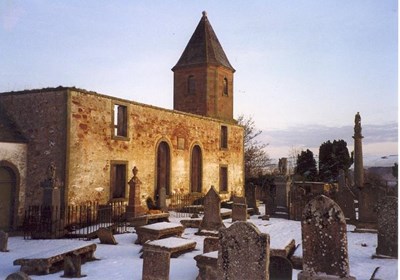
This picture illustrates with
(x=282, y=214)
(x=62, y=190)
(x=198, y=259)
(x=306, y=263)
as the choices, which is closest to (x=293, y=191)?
(x=282, y=214)

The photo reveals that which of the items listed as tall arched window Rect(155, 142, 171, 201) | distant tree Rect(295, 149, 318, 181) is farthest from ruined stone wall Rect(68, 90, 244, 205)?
distant tree Rect(295, 149, 318, 181)

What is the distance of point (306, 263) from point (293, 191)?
1341cm

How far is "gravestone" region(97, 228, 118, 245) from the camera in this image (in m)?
12.0

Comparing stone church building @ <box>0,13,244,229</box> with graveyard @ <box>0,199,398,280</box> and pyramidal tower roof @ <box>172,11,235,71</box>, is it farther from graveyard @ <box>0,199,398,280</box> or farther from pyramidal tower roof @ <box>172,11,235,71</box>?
pyramidal tower roof @ <box>172,11,235,71</box>

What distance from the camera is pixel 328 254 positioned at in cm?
579

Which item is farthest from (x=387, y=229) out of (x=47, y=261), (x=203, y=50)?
(x=203, y=50)

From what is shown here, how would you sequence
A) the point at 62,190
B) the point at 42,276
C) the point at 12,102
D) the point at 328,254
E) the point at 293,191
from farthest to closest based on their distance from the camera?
1. the point at 293,191
2. the point at 12,102
3. the point at 62,190
4. the point at 42,276
5. the point at 328,254

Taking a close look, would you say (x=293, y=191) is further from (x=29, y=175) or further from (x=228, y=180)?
(x=29, y=175)

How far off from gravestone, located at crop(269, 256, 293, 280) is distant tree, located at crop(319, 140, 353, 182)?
3155cm

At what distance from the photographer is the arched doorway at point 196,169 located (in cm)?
2358

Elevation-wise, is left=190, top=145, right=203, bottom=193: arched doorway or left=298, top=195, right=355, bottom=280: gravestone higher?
left=190, top=145, right=203, bottom=193: arched doorway

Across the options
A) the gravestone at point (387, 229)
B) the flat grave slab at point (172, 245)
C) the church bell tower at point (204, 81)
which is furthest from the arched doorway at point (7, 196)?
the church bell tower at point (204, 81)

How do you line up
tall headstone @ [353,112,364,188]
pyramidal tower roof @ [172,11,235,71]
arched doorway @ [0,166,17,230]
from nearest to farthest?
1. arched doorway @ [0,166,17,230]
2. tall headstone @ [353,112,364,188]
3. pyramidal tower roof @ [172,11,235,71]

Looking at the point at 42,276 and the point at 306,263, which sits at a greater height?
the point at 306,263
